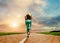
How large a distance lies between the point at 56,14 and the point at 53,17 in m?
0.11

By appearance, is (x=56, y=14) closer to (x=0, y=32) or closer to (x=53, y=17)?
(x=53, y=17)

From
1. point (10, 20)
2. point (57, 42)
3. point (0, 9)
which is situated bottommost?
point (57, 42)

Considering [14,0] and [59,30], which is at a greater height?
[14,0]

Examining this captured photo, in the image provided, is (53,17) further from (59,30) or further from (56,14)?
(59,30)

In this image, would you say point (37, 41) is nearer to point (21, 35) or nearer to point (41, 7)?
point (21, 35)

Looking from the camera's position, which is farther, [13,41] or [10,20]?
[10,20]

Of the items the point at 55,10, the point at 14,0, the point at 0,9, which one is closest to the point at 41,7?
the point at 55,10

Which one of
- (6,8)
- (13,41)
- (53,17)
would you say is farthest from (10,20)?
(53,17)

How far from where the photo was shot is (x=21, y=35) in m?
3.88

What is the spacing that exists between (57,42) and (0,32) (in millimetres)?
1360

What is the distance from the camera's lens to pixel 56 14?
407 centimetres

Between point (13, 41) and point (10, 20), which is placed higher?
point (10, 20)

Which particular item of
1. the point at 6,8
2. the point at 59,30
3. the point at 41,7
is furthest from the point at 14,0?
the point at 59,30

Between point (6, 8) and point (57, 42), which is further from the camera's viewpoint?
point (6, 8)
